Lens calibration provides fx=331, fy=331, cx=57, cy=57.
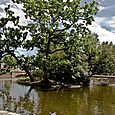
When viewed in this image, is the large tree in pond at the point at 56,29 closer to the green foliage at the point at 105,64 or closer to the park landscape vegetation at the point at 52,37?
the park landscape vegetation at the point at 52,37

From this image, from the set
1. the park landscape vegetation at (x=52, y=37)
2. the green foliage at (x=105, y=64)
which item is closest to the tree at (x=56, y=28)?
the park landscape vegetation at (x=52, y=37)

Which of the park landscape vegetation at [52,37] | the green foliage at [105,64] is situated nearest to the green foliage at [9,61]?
the park landscape vegetation at [52,37]

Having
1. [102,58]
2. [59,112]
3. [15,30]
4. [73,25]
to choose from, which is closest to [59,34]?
[73,25]

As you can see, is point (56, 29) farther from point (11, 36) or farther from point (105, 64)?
point (105, 64)

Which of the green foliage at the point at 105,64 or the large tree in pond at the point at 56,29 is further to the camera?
the green foliage at the point at 105,64

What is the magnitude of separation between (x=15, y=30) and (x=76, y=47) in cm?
641

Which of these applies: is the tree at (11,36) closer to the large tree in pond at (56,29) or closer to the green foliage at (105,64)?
the large tree in pond at (56,29)

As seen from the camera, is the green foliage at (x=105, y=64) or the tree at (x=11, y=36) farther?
the green foliage at (x=105, y=64)

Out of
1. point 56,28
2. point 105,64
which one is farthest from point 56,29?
point 105,64

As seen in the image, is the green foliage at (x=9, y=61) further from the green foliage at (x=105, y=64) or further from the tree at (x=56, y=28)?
the green foliage at (x=105, y=64)

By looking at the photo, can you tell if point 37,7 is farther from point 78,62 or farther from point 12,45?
point 78,62

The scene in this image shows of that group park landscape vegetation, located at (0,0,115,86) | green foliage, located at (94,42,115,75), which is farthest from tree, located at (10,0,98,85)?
green foliage, located at (94,42,115,75)

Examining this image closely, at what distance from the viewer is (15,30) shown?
33.5 m

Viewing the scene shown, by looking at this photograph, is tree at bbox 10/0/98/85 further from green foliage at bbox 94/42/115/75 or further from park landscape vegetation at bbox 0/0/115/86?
green foliage at bbox 94/42/115/75
